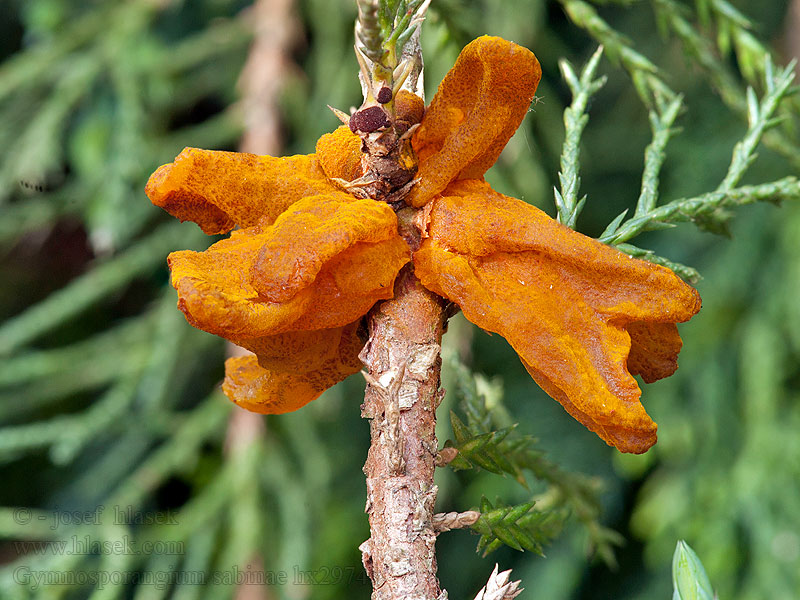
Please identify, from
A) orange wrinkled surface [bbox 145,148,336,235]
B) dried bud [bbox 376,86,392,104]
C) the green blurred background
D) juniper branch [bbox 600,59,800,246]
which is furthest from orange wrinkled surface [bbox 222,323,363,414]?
the green blurred background

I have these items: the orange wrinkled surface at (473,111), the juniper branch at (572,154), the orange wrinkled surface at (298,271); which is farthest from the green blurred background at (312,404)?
the orange wrinkled surface at (298,271)

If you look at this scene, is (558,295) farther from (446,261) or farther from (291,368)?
(291,368)

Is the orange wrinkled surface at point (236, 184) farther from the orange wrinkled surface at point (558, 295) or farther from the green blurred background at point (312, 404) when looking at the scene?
the green blurred background at point (312, 404)

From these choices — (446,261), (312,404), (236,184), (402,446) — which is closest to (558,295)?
(446,261)

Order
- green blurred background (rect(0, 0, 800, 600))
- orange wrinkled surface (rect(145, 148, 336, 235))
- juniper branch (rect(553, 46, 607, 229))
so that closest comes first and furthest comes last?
1. orange wrinkled surface (rect(145, 148, 336, 235))
2. juniper branch (rect(553, 46, 607, 229))
3. green blurred background (rect(0, 0, 800, 600))

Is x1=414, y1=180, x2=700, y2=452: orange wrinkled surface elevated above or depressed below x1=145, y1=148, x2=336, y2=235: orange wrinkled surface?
below

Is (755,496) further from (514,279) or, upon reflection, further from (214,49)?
→ (214,49)

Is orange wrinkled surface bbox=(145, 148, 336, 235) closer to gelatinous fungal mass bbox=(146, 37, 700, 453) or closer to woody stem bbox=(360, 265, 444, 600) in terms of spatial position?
gelatinous fungal mass bbox=(146, 37, 700, 453)

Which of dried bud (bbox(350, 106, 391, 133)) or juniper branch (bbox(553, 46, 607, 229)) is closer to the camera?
dried bud (bbox(350, 106, 391, 133))
